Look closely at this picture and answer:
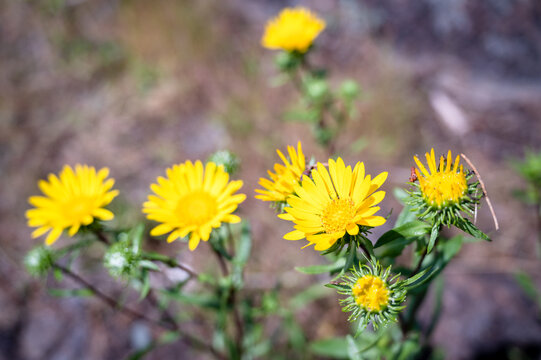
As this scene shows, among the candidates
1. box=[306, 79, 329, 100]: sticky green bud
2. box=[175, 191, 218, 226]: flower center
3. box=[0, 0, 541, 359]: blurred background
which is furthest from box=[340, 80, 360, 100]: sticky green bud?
box=[175, 191, 218, 226]: flower center

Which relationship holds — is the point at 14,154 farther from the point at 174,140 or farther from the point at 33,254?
the point at 33,254

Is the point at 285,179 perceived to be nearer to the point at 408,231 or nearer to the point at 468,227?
the point at 408,231

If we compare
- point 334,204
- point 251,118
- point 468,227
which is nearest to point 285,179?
point 334,204

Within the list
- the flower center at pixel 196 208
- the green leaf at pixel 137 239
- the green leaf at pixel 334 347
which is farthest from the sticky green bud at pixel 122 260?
the green leaf at pixel 334 347

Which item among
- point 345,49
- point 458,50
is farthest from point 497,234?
point 345,49

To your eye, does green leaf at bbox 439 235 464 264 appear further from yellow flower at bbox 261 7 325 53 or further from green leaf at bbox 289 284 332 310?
yellow flower at bbox 261 7 325 53

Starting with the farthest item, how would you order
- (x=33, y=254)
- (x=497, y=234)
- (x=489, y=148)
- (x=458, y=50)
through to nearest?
(x=458, y=50) → (x=489, y=148) → (x=497, y=234) → (x=33, y=254)
